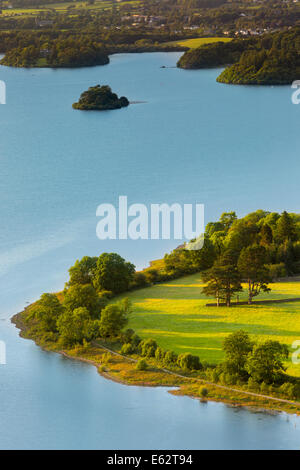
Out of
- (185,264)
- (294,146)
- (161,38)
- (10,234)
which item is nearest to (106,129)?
(294,146)

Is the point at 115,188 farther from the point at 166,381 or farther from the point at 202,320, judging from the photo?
the point at 166,381

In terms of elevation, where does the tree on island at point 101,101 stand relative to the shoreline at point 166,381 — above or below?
above

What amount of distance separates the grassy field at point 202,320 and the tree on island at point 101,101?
4057cm

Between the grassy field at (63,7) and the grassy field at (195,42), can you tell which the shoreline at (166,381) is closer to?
the grassy field at (195,42)

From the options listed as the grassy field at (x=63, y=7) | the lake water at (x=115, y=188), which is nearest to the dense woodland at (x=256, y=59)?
the lake water at (x=115, y=188)

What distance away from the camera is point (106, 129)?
61.0 metres

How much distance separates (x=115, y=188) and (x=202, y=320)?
1943 cm

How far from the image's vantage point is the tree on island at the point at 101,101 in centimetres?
6794

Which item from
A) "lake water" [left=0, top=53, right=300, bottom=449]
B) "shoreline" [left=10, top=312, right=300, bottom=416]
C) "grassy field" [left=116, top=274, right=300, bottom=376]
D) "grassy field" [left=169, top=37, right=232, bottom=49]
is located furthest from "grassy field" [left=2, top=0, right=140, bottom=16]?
"shoreline" [left=10, top=312, right=300, bottom=416]

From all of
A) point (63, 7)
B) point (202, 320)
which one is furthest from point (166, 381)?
point (63, 7)

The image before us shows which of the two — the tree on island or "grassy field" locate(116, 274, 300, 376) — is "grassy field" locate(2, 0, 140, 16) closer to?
the tree on island

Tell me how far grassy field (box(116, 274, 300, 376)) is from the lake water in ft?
8.23

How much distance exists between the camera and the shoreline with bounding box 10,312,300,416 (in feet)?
66.8
